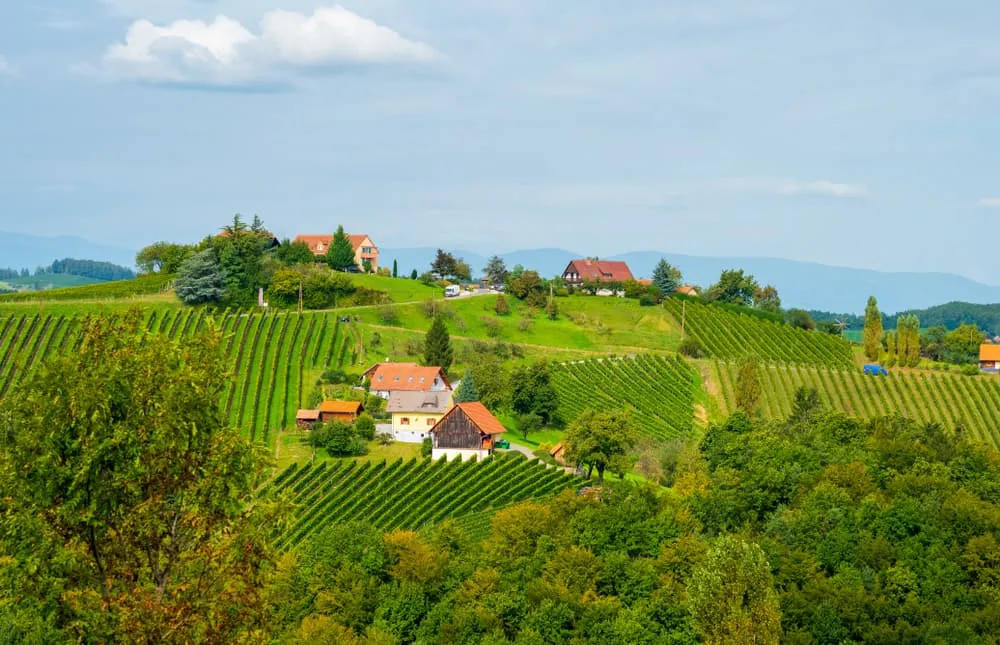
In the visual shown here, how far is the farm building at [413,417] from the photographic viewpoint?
6731 cm

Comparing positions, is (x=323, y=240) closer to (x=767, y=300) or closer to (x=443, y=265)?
(x=443, y=265)

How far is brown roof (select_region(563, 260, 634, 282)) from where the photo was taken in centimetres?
13288

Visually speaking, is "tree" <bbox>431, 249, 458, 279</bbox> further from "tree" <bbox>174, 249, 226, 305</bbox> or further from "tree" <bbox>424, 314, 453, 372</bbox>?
"tree" <bbox>424, 314, 453, 372</bbox>

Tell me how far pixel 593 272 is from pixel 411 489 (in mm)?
78813

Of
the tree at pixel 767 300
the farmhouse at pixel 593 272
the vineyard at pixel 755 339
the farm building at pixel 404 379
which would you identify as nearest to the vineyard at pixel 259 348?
the farm building at pixel 404 379

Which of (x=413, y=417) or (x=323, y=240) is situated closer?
(x=413, y=417)

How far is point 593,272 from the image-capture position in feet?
437

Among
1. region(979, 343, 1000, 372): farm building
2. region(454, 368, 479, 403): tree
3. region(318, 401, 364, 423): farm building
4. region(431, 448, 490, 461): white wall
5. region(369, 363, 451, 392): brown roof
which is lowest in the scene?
region(431, 448, 490, 461): white wall

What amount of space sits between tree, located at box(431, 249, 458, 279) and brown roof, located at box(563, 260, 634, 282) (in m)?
17.9

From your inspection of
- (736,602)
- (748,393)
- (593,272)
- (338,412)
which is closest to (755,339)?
(748,393)

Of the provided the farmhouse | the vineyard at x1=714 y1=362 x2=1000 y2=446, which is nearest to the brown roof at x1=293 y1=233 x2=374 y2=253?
the farmhouse

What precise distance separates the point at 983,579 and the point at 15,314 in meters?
70.2

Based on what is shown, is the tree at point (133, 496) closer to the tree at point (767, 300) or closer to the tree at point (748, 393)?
the tree at point (748, 393)

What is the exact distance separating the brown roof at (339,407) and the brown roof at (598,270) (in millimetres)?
67172
